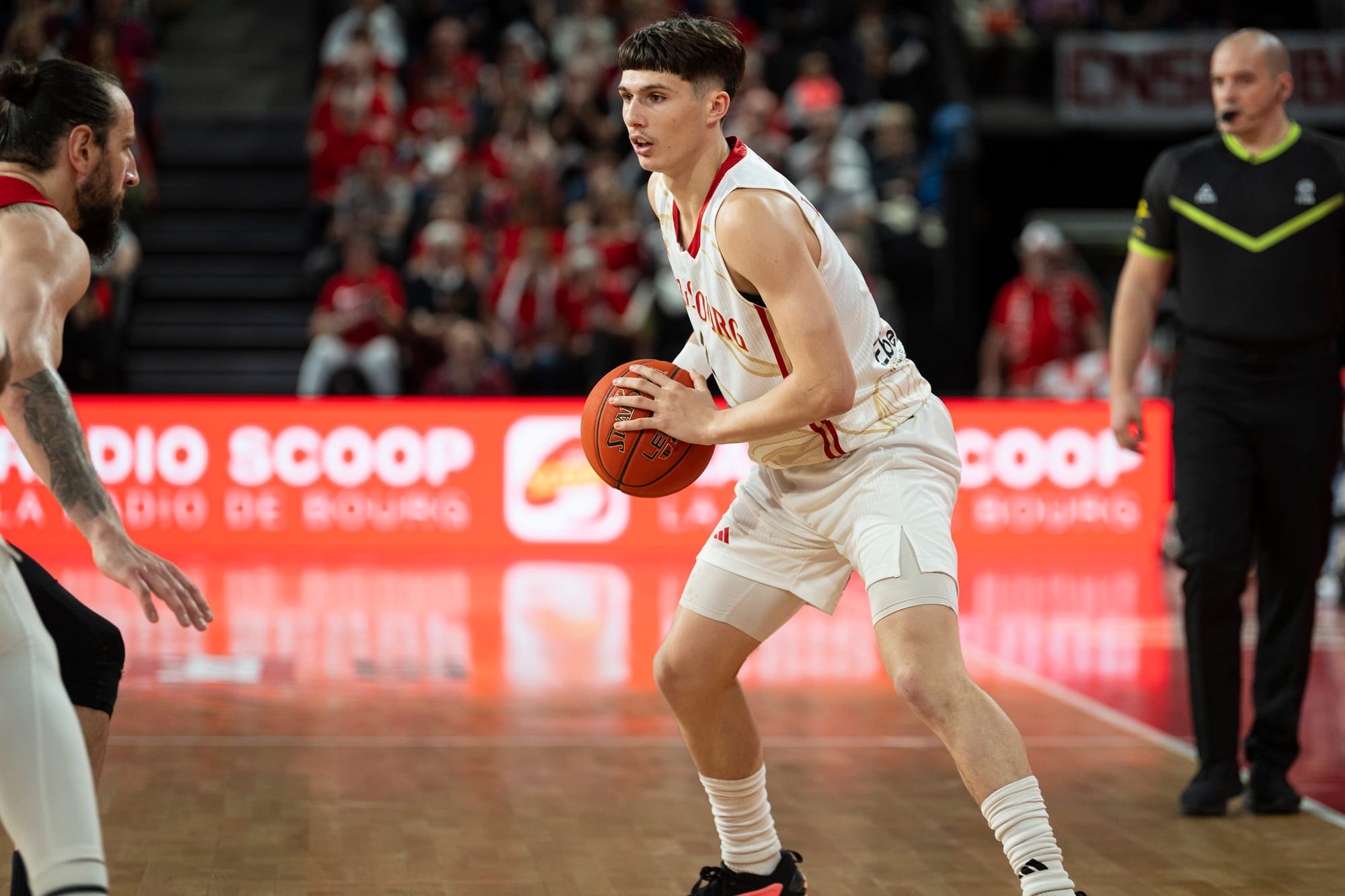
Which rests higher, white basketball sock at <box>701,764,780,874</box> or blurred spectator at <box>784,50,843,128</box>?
blurred spectator at <box>784,50,843,128</box>

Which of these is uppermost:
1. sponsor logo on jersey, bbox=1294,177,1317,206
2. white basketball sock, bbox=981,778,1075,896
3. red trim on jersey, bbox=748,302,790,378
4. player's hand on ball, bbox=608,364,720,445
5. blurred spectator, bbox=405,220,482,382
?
sponsor logo on jersey, bbox=1294,177,1317,206

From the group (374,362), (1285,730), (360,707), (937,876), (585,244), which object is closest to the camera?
(937,876)

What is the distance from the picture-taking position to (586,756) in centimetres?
555

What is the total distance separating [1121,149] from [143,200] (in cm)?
973

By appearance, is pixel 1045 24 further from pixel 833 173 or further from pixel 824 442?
pixel 824 442

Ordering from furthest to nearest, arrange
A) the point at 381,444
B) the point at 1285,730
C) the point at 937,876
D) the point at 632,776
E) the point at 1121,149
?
the point at 1121,149 → the point at 381,444 → the point at 632,776 → the point at 1285,730 → the point at 937,876

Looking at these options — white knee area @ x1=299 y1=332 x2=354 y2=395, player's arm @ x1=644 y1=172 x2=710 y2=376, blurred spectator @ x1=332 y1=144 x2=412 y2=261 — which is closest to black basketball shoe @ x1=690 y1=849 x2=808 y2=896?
player's arm @ x1=644 y1=172 x2=710 y2=376

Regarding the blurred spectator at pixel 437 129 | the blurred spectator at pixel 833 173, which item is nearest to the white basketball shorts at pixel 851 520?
the blurred spectator at pixel 833 173

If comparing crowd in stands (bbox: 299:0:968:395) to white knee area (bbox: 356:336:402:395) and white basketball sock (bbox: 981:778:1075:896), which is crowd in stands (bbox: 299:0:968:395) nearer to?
white knee area (bbox: 356:336:402:395)

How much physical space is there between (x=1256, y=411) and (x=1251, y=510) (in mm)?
287

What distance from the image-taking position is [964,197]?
1455 centimetres

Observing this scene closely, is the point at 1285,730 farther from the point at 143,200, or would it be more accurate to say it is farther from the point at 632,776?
the point at 143,200

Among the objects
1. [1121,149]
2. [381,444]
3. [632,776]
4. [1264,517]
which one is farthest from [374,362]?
[1121,149]

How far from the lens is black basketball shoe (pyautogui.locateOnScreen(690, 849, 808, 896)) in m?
3.86
